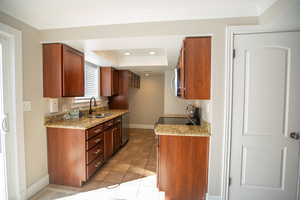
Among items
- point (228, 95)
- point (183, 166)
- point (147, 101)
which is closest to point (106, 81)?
point (147, 101)

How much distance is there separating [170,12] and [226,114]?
1.33 meters

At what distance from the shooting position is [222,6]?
1474 mm

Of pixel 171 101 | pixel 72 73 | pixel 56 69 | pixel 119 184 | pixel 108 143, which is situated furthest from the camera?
pixel 171 101

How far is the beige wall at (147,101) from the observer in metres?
5.55

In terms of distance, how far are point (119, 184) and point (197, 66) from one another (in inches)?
81.4

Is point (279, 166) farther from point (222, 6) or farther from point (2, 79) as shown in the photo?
point (2, 79)

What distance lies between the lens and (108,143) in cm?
272

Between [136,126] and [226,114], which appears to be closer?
[226,114]

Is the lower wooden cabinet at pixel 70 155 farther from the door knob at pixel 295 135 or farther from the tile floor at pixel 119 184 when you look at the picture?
the door knob at pixel 295 135

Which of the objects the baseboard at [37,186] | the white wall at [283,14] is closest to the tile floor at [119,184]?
the baseboard at [37,186]

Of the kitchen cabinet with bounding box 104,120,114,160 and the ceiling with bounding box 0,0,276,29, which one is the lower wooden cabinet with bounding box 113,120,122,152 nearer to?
the kitchen cabinet with bounding box 104,120,114,160

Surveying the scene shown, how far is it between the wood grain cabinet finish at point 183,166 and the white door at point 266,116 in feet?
1.14

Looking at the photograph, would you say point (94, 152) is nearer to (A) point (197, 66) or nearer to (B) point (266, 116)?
(A) point (197, 66)

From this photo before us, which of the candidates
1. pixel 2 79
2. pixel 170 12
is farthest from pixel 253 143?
pixel 2 79
